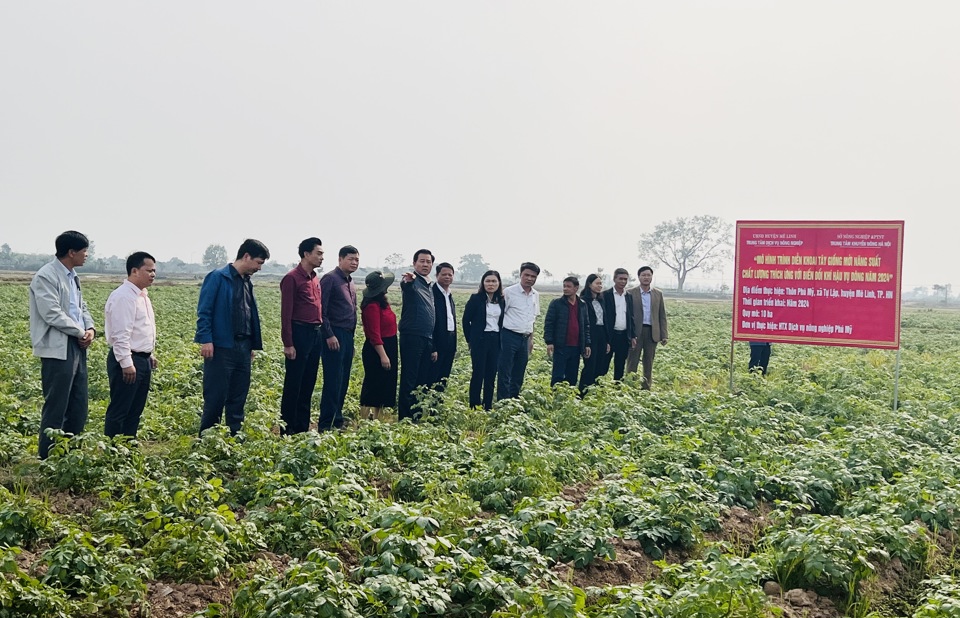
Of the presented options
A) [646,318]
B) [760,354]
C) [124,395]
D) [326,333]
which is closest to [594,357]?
[646,318]

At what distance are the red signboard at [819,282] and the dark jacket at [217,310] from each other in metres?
7.52

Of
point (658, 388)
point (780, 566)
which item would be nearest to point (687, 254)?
point (658, 388)

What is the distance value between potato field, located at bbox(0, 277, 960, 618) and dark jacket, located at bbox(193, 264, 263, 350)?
0.79 m

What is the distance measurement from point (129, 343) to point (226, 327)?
29.9 inches

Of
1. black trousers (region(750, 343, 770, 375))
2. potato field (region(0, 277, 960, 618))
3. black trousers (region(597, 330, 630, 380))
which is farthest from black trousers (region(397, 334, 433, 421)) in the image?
black trousers (region(750, 343, 770, 375))

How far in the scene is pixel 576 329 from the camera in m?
10.4

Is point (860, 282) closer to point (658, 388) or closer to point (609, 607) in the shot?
point (658, 388)

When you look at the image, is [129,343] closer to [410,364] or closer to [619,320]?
[410,364]

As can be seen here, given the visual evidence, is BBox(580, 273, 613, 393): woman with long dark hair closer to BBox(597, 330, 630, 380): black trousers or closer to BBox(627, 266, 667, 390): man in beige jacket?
BBox(597, 330, 630, 380): black trousers

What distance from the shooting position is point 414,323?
8.66 metres

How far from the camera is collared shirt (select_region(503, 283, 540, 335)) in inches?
378

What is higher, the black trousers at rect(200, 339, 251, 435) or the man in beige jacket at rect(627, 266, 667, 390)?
the man in beige jacket at rect(627, 266, 667, 390)

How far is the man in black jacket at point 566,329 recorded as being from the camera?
10227mm

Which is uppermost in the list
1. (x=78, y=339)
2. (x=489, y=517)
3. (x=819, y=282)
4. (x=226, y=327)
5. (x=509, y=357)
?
(x=819, y=282)
